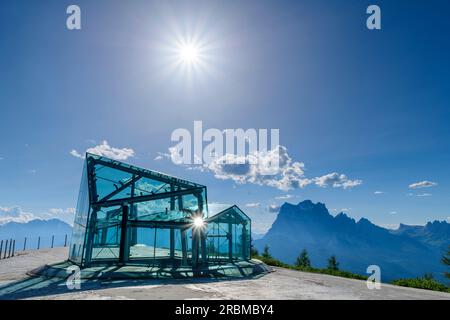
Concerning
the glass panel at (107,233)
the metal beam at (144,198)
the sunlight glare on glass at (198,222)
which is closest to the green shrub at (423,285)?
the sunlight glare on glass at (198,222)

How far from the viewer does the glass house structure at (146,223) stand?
782 inches

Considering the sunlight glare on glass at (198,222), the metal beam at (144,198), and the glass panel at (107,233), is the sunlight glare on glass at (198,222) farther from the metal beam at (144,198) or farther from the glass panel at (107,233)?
the glass panel at (107,233)

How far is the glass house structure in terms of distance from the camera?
1986 centimetres

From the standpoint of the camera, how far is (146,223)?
20.7m

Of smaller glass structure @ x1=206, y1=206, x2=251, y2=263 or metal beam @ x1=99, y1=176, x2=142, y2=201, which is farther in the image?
smaller glass structure @ x1=206, y1=206, x2=251, y2=263

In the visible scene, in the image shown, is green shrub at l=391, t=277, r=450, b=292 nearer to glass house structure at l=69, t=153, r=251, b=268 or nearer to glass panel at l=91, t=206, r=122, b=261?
glass house structure at l=69, t=153, r=251, b=268

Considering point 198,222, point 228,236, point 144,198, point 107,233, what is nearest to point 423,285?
point 228,236

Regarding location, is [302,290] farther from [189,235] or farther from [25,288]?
[25,288]

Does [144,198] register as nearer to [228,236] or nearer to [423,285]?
[228,236]

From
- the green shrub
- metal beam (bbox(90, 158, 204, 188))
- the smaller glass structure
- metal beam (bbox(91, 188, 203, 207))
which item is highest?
metal beam (bbox(90, 158, 204, 188))

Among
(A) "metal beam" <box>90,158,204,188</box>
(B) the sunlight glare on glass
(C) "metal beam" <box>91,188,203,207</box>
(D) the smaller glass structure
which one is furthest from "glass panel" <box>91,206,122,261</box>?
(D) the smaller glass structure
